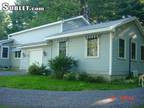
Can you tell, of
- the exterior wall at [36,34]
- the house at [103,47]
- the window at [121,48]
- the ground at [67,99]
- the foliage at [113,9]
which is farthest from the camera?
the foliage at [113,9]

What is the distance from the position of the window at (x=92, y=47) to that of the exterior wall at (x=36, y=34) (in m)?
7.66

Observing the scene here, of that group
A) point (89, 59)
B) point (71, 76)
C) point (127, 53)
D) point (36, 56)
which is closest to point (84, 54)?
point (89, 59)

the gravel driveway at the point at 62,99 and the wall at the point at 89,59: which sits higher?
the wall at the point at 89,59

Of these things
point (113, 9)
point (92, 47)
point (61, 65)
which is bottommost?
point (61, 65)

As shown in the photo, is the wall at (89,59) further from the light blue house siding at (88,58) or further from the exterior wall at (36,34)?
the exterior wall at (36,34)

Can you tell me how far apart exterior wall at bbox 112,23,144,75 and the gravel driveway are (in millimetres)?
5687

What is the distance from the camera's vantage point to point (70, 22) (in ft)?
88.6

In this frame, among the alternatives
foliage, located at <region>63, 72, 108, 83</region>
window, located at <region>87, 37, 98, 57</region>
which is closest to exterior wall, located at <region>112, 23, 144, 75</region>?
foliage, located at <region>63, 72, 108, 83</region>

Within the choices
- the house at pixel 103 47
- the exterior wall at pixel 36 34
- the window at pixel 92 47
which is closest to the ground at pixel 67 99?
the house at pixel 103 47

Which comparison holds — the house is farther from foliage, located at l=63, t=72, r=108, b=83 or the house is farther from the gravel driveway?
the gravel driveway

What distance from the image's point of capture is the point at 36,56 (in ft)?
85.0

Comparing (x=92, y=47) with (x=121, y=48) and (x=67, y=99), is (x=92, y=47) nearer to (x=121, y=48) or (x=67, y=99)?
(x=121, y=48)

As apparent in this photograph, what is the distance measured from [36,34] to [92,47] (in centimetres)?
1286

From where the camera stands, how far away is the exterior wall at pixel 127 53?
17.9m
